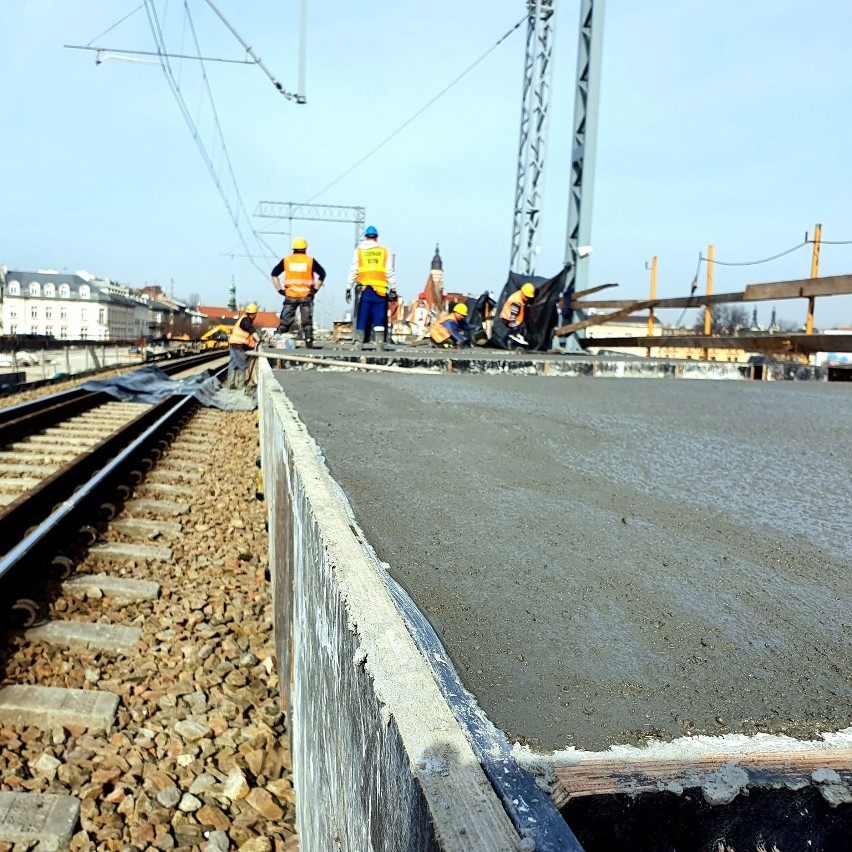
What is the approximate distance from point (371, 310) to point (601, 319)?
385 centimetres

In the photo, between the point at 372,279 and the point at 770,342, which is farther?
the point at 372,279

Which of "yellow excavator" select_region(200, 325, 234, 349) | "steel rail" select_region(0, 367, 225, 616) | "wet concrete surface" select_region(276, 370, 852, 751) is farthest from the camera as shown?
"yellow excavator" select_region(200, 325, 234, 349)

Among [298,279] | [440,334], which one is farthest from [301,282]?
[440,334]

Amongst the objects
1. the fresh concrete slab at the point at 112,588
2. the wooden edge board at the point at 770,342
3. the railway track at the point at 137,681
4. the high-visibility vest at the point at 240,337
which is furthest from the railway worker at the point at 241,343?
the fresh concrete slab at the point at 112,588

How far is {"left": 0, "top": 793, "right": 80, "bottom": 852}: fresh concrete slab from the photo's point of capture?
8.31 ft

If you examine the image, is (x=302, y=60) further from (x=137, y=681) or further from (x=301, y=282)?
(x=137, y=681)

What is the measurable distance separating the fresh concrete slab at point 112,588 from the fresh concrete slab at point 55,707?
3.63 feet

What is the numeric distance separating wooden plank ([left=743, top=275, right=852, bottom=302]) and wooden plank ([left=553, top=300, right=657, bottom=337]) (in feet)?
7.70

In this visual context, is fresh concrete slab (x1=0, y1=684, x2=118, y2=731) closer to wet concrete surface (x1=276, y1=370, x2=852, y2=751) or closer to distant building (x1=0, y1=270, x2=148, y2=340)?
wet concrete surface (x1=276, y1=370, x2=852, y2=751)

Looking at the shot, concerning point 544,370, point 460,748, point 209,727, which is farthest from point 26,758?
point 544,370

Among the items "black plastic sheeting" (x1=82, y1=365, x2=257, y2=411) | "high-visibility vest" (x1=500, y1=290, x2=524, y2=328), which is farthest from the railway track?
"high-visibility vest" (x1=500, y1=290, x2=524, y2=328)

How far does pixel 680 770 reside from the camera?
1.14 meters

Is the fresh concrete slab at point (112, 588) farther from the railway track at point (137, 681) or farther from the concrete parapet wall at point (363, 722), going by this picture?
the concrete parapet wall at point (363, 722)

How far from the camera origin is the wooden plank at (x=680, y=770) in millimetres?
1094
